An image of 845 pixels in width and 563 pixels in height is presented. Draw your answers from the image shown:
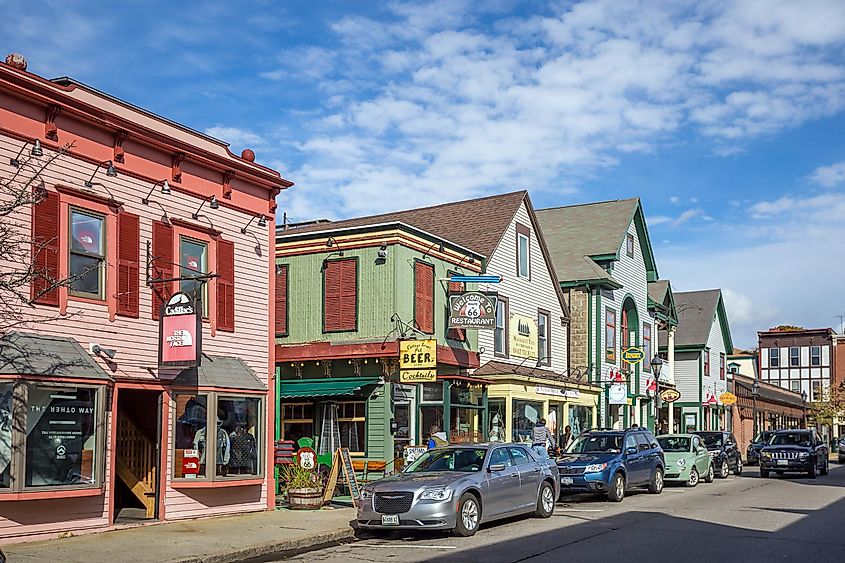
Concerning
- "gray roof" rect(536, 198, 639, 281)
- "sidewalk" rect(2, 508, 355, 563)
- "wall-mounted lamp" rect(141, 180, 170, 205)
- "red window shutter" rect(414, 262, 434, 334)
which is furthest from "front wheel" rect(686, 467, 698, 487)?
"wall-mounted lamp" rect(141, 180, 170, 205)

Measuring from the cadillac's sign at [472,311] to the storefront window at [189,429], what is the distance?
369 inches

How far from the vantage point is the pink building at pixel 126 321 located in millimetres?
14695

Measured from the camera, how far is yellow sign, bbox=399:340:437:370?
23.1 meters

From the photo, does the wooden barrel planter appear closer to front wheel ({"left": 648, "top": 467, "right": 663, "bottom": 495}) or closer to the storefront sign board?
front wheel ({"left": 648, "top": 467, "right": 663, "bottom": 495})

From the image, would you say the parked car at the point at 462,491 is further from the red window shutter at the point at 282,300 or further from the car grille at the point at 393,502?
the red window shutter at the point at 282,300

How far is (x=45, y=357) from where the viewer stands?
1473 cm

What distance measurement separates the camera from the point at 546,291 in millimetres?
33188

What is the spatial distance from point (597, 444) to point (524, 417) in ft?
19.8

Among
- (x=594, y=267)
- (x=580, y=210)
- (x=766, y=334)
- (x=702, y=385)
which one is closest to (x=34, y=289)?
(x=594, y=267)

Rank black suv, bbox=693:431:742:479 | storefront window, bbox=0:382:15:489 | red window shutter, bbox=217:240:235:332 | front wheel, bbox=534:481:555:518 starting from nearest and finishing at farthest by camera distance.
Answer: storefront window, bbox=0:382:15:489 → red window shutter, bbox=217:240:235:332 → front wheel, bbox=534:481:555:518 → black suv, bbox=693:431:742:479

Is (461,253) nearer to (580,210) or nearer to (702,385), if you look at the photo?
(580,210)

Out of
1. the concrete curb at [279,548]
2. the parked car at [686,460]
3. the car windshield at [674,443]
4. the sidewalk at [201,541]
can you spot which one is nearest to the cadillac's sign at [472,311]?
the parked car at [686,460]

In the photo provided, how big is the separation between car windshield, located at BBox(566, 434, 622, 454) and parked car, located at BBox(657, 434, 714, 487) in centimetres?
464

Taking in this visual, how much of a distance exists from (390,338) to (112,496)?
9.83m
